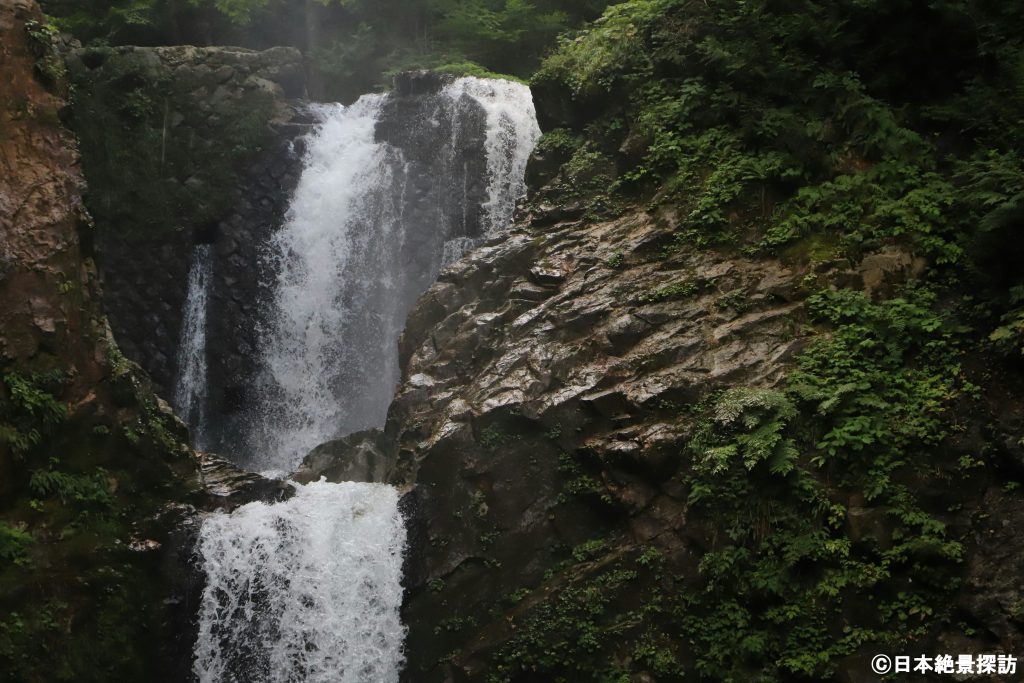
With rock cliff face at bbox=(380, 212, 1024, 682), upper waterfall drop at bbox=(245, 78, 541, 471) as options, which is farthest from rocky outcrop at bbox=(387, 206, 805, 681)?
upper waterfall drop at bbox=(245, 78, 541, 471)

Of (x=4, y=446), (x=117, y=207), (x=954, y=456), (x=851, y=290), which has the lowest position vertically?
(x=954, y=456)

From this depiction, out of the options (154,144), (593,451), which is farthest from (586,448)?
(154,144)

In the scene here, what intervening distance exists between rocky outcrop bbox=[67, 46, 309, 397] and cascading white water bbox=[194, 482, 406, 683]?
7.94m

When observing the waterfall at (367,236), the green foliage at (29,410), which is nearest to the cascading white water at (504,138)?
the waterfall at (367,236)

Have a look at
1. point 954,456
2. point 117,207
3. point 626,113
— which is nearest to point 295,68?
point 117,207

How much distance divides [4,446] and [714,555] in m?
9.52

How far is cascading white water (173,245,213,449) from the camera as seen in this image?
19203 millimetres

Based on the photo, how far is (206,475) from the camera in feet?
44.6

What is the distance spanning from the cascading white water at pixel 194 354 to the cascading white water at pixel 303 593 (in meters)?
7.50

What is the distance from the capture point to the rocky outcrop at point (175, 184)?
19484mm

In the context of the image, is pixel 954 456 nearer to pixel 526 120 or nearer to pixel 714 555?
pixel 714 555

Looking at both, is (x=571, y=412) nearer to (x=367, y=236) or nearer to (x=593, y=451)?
(x=593, y=451)

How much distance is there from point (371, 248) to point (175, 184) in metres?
5.46

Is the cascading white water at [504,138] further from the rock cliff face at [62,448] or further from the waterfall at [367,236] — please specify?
the rock cliff face at [62,448]
